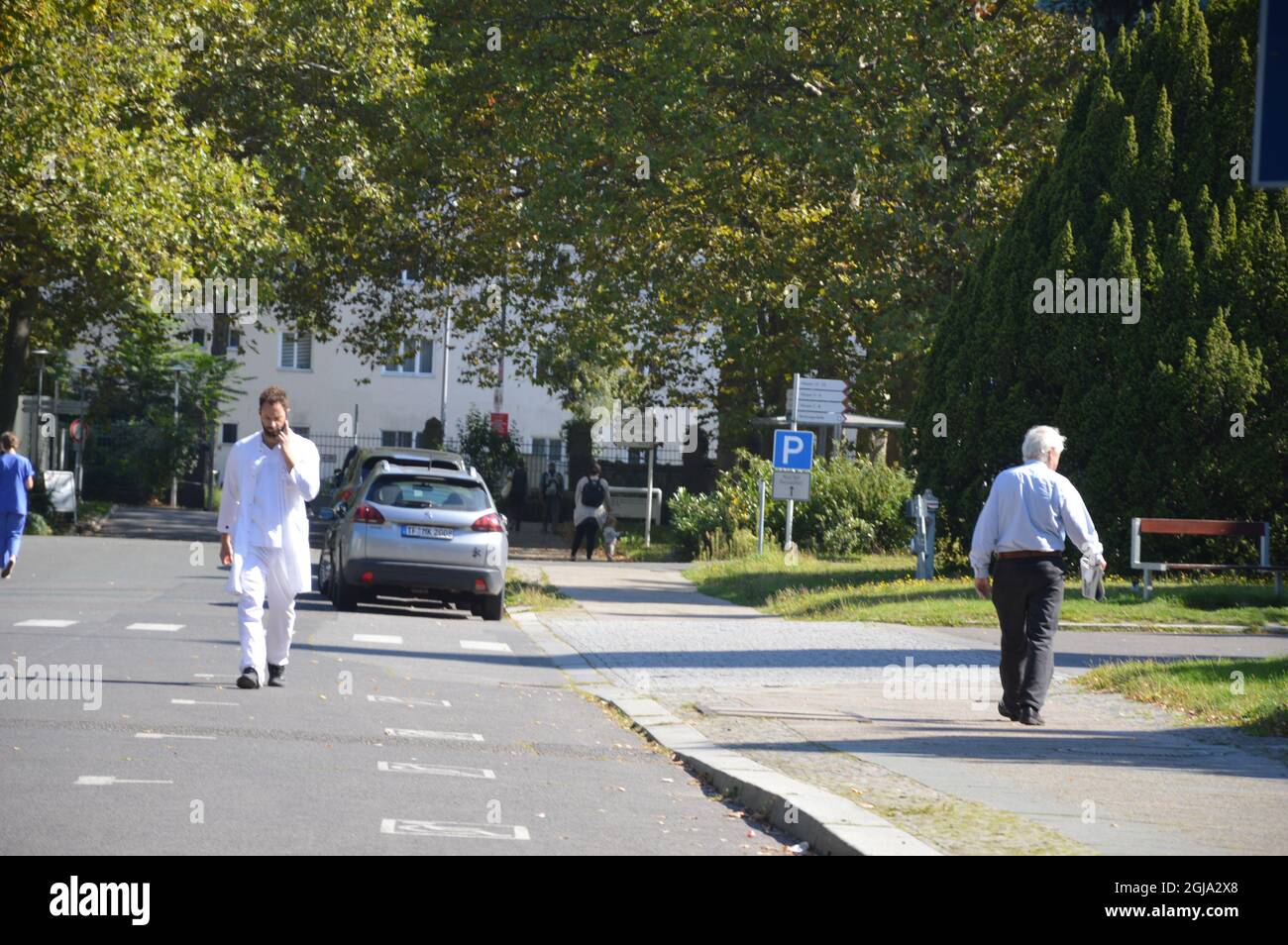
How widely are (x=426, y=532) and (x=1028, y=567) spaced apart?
31.9 feet

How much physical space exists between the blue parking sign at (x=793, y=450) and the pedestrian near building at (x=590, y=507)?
26.0 ft

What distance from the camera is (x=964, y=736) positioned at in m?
10.5

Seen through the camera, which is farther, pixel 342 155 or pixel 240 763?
pixel 342 155

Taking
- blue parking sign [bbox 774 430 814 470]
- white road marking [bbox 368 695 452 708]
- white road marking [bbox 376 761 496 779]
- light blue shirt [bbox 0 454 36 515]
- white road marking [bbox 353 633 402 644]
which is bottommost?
white road marking [bbox 353 633 402 644]

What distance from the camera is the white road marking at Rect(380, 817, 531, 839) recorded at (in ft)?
23.1

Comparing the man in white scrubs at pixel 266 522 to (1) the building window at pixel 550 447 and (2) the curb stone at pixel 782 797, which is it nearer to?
(2) the curb stone at pixel 782 797

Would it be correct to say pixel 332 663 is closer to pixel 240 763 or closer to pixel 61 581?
pixel 240 763

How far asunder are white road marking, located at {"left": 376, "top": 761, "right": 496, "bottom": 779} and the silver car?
1056cm

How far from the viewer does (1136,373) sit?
73.3 feet

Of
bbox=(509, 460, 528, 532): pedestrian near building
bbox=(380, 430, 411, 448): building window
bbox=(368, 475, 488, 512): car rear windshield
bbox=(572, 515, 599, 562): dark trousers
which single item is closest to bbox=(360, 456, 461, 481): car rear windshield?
bbox=(368, 475, 488, 512): car rear windshield

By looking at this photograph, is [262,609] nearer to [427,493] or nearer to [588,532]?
[427,493]

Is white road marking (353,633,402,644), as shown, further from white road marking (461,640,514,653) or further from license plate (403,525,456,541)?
license plate (403,525,456,541)

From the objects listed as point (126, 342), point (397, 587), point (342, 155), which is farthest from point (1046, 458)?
point (126, 342)

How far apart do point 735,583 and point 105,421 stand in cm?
3275
